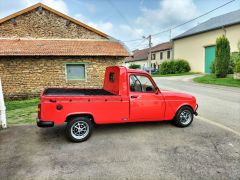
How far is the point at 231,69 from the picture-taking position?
66.6 feet

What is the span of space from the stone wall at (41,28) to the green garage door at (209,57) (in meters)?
19.7

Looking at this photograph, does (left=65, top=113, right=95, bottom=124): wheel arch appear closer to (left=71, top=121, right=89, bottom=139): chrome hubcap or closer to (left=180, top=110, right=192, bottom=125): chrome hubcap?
(left=71, top=121, right=89, bottom=139): chrome hubcap

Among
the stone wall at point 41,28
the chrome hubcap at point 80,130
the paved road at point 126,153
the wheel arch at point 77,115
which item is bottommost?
the paved road at point 126,153

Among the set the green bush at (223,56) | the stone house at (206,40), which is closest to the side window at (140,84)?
the green bush at (223,56)

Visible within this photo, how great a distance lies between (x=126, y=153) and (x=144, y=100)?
1664mm

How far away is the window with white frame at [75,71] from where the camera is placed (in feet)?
41.2

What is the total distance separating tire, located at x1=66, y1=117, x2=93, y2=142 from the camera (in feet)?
15.6

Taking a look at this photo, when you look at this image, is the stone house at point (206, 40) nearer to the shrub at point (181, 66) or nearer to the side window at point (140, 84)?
the shrub at point (181, 66)

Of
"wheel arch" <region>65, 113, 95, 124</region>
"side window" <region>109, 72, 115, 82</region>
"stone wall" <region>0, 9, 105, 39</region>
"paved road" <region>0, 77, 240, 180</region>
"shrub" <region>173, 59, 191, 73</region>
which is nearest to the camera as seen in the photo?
"paved road" <region>0, 77, 240, 180</region>

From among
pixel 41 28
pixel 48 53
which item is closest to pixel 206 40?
pixel 41 28

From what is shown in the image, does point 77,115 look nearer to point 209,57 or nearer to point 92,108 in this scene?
point 92,108

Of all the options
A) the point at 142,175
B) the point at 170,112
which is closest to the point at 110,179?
the point at 142,175

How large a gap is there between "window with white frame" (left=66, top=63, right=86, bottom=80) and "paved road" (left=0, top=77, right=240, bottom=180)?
22.7ft

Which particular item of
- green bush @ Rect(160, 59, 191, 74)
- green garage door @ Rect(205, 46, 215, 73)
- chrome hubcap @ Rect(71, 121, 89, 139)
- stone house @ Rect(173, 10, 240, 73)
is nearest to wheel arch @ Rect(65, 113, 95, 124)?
chrome hubcap @ Rect(71, 121, 89, 139)
